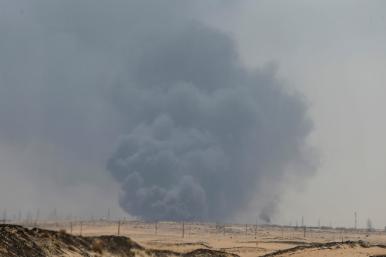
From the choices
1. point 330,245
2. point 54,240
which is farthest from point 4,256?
point 330,245

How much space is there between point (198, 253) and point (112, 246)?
1267 centimetres

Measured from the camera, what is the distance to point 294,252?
154 ft

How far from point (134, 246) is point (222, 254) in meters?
12.0

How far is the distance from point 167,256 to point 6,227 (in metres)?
17.9

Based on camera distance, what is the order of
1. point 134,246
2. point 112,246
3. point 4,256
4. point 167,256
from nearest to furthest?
point 4,256 < point 112,246 < point 134,246 < point 167,256

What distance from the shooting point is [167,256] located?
1713 inches

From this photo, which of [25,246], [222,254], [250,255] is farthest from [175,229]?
[25,246]

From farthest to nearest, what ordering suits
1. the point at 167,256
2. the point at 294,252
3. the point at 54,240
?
the point at 294,252 < the point at 167,256 < the point at 54,240

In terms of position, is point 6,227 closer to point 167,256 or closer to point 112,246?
→ point 112,246

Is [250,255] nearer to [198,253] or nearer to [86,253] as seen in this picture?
[198,253]

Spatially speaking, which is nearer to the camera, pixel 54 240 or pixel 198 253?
pixel 54 240

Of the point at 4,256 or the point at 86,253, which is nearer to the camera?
the point at 4,256

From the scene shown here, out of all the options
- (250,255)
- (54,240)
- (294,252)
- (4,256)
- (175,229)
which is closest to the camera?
(4,256)

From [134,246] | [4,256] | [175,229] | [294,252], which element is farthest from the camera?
[175,229]
